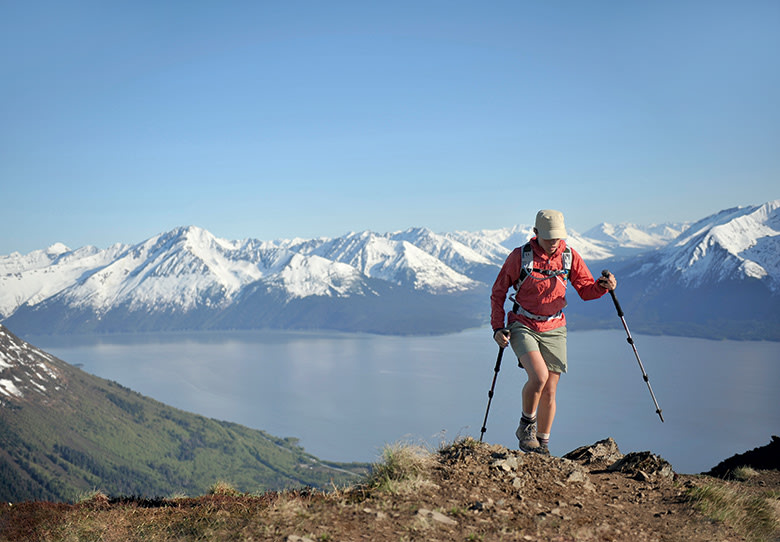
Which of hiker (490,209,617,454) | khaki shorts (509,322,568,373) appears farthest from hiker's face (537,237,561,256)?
khaki shorts (509,322,568,373)

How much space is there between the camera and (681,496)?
6.45 meters

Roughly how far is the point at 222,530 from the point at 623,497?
4.38 m

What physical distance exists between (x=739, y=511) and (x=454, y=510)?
129 inches

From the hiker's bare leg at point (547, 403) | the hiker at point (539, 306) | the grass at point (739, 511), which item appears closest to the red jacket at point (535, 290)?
the hiker at point (539, 306)

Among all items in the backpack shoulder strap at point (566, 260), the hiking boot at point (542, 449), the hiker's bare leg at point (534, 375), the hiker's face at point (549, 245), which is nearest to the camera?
the hiker's bare leg at point (534, 375)

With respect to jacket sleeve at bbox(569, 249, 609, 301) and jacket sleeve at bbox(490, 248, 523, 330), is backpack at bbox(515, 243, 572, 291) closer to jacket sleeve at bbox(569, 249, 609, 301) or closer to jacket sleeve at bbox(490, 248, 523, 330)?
jacket sleeve at bbox(490, 248, 523, 330)

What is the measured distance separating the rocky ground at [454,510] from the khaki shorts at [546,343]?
1246mm

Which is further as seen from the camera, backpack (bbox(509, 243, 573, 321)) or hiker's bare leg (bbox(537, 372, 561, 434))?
hiker's bare leg (bbox(537, 372, 561, 434))

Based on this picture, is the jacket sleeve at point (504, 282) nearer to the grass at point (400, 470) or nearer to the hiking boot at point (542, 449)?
the hiking boot at point (542, 449)

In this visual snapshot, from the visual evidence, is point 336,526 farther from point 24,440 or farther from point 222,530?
point 24,440

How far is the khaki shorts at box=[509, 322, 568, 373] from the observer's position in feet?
24.9

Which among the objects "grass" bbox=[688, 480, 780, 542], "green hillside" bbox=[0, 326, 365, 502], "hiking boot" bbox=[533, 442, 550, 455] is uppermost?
"hiking boot" bbox=[533, 442, 550, 455]

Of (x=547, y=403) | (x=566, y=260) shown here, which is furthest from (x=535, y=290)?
(x=547, y=403)

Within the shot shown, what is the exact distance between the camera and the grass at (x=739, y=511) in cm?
594
